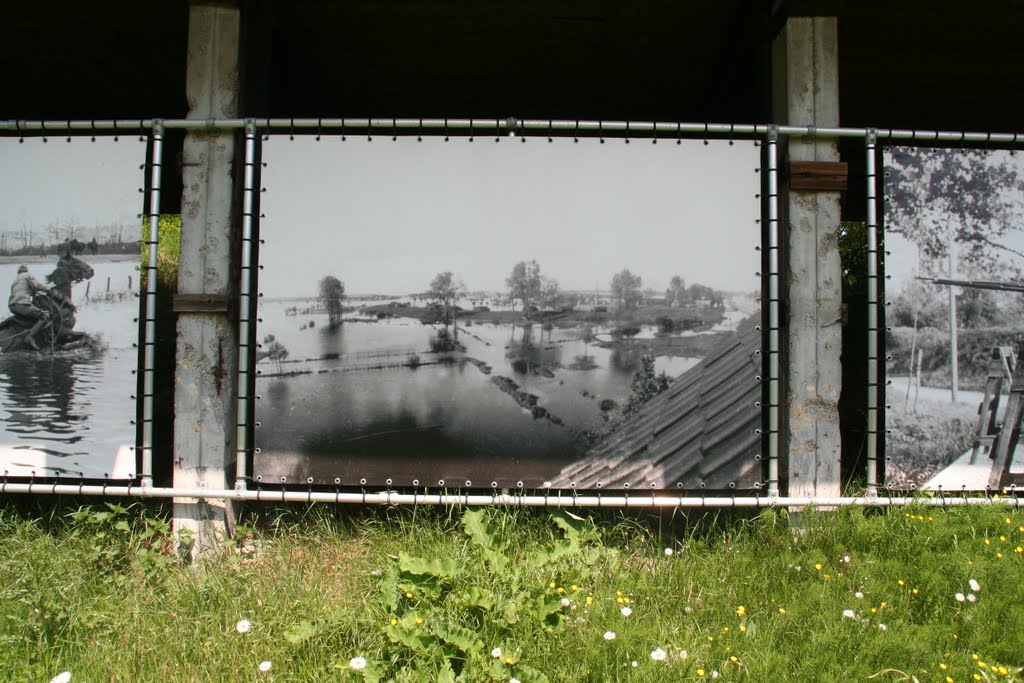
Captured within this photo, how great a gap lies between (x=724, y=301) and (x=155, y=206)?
3444 mm

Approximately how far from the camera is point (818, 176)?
4281 mm

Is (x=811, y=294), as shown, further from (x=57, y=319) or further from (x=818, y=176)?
(x=57, y=319)

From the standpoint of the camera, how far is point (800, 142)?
4.35 meters

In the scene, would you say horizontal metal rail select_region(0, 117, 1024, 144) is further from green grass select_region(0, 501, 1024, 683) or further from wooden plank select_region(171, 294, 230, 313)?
green grass select_region(0, 501, 1024, 683)

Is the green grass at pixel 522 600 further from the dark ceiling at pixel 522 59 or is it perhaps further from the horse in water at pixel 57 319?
the dark ceiling at pixel 522 59

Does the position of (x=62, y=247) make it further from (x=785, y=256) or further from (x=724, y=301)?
(x=785, y=256)

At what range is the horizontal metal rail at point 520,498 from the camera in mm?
4047

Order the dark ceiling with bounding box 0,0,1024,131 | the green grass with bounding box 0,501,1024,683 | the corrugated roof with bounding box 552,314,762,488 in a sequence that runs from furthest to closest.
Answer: the dark ceiling with bounding box 0,0,1024,131 < the corrugated roof with bounding box 552,314,762,488 < the green grass with bounding box 0,501,1024,683

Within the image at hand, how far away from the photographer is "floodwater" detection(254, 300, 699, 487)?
4.23m

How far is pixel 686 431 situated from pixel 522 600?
5.14ft

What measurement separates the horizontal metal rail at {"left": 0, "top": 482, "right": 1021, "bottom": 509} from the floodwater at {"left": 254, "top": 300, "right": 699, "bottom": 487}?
0.49 ft

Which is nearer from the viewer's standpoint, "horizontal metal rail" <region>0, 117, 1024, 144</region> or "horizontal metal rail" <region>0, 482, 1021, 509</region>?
"horizontal metal rail" <region>0, 482, 1021, 509</region>

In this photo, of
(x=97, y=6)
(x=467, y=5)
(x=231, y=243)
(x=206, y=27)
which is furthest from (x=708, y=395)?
(x=97, y=6)

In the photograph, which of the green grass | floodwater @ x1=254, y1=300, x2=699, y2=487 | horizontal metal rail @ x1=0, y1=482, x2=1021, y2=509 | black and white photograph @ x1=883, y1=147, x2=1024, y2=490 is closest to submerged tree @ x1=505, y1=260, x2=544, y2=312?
floodwater @ x1=254, y1=300, x2=699, y2=487
